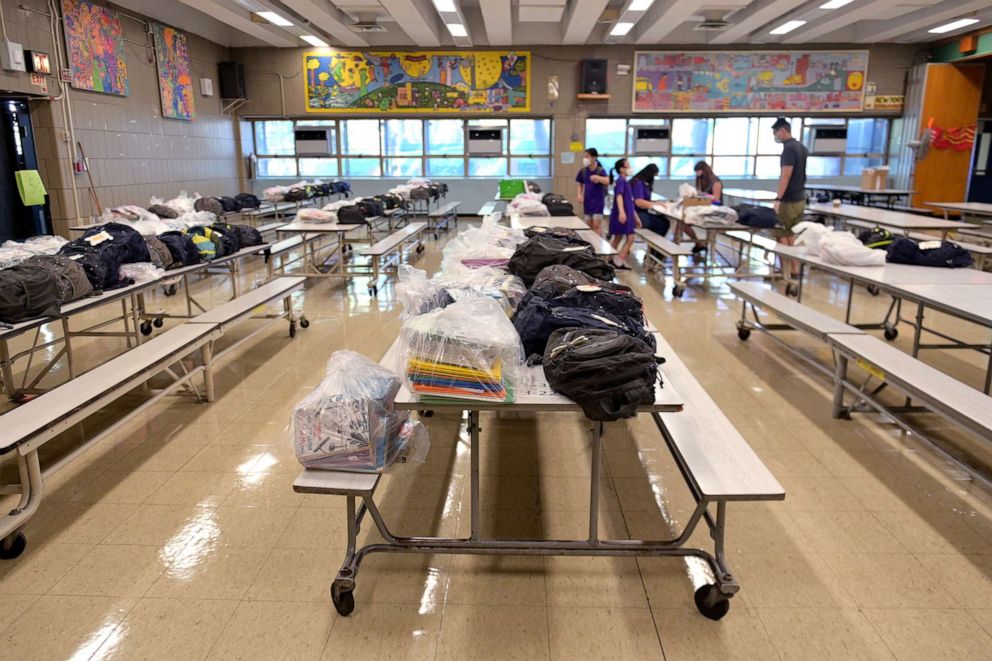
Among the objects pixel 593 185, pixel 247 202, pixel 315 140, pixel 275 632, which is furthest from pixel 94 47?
pixel 275 632

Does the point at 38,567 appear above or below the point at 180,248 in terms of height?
below

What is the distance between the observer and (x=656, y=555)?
236 cm

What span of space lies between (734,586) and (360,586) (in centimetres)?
124

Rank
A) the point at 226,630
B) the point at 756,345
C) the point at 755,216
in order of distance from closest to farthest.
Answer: the point at 226,630, the point at 756,345, the point at 755,216

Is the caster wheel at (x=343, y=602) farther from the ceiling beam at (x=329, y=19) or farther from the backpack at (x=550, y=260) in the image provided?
the ceiling beam at (x=329, y=19)

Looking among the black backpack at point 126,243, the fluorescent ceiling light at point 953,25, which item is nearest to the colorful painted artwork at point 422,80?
the fluorescent ceiling light at point 953,25

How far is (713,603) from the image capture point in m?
→ 2.16

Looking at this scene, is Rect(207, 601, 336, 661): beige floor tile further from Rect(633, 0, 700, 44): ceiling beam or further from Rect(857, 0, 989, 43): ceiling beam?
Rect(857, 0, 989, 43): ceiling beam

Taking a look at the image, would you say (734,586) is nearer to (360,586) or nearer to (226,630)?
(360,586)

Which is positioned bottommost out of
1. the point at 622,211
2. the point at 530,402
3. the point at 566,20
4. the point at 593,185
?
the point at 530,402

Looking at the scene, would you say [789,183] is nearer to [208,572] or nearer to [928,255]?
[928,255]

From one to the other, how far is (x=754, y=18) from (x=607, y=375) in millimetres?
10839

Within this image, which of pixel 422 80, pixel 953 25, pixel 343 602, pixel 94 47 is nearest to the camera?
pixel 343 602

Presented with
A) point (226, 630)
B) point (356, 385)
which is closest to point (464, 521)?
point (356, 385)
